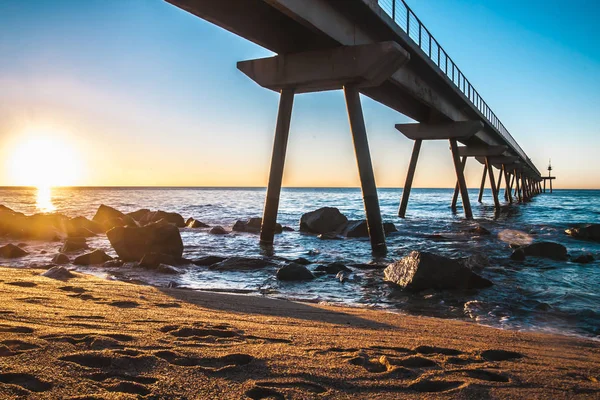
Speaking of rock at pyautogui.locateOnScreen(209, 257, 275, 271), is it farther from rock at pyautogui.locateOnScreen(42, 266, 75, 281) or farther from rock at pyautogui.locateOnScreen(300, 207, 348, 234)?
rock at pyautogui.locateOnScreen(300, 207, 348, 234)

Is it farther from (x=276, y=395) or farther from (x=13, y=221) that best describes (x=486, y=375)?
(x=13, y=221)

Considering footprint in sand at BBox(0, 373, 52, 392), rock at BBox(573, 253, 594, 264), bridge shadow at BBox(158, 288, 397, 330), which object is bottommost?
rock at BBox(573, 253, 594, 264)

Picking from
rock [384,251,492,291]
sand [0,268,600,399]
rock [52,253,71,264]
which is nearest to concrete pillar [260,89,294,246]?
rock [52,253,71,264]

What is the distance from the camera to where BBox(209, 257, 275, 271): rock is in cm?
872

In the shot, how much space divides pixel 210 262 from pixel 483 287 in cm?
532

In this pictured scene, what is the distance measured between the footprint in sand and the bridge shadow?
243cm

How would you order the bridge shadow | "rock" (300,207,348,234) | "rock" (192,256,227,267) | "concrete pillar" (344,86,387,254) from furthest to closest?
"rock" (300,207,348,234) → "concrete pillar" (344,86,387,254) → "rock" (192,256,227,267) → the bridge shadow

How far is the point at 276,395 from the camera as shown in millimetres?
2521

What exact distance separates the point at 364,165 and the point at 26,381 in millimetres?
10538

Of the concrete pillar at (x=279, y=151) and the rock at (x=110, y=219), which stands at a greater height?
the concrete pillar at (x=279, y=151)

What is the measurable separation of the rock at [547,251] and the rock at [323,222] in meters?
7.73

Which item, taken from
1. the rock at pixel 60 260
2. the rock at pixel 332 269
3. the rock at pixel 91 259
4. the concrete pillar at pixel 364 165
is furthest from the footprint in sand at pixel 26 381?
the concrete pillar at pixel 364 165

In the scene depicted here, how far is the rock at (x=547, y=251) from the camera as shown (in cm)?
1032

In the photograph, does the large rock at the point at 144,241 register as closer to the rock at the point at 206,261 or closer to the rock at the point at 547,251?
the rock at the point at 206,261
